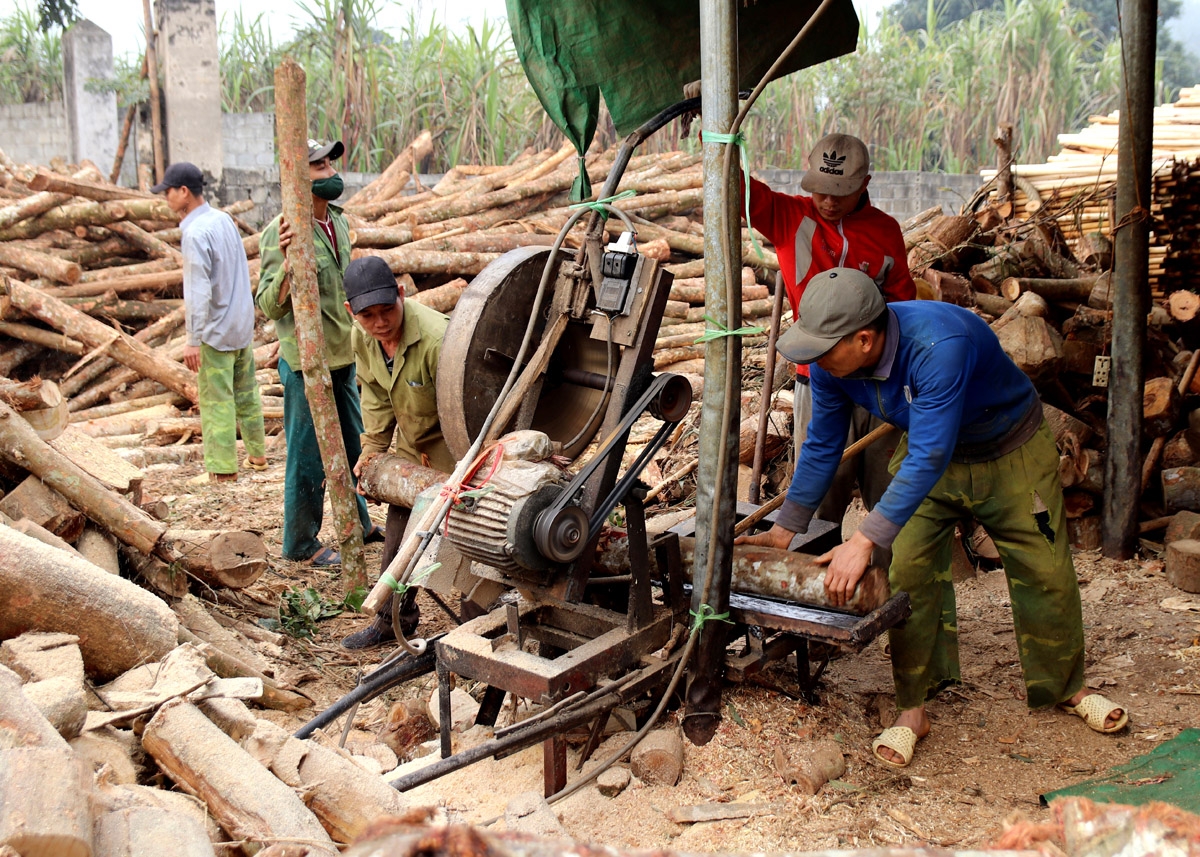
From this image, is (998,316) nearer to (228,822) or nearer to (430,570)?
(430,570)

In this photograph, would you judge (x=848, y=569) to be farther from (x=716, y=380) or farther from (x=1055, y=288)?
(x=1055, y=288)

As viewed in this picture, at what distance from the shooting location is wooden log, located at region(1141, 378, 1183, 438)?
5867 millimetres

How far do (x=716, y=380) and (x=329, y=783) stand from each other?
5.76 feet

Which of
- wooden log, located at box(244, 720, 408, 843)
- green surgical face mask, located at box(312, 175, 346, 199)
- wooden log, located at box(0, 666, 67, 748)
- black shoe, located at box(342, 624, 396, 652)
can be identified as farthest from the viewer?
green surgical face mask, located at box(312, 175, 346, 199)

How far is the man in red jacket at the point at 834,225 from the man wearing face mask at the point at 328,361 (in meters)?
2.53

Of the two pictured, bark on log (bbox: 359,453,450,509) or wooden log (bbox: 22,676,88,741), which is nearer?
wooden log (bbox: 22,676,88,741)

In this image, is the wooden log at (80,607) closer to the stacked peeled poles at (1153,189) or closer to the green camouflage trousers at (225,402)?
the green camouflage trousers at (225,402)

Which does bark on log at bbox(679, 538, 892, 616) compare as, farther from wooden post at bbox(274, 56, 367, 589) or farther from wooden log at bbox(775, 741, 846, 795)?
wooden post at bbox(274, 56, 367, 589)

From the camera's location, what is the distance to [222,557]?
4672 mm

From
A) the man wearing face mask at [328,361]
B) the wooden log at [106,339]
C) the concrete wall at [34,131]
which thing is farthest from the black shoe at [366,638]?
→ the concrete wall at [34,131]

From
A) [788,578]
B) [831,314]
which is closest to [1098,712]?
[788,578]

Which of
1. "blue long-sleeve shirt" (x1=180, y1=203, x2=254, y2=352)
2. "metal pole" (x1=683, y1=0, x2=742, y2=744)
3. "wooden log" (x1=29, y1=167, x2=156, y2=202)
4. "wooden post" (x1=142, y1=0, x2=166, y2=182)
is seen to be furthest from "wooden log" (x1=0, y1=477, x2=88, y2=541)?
"wooden post" (x1=142, y1=0, x2=166, y2=182)

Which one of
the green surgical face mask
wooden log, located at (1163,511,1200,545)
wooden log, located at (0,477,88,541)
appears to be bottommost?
wooden log, located at (1163,511,1200,545)

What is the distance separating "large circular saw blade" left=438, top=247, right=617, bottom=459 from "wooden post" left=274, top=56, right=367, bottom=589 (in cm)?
127
